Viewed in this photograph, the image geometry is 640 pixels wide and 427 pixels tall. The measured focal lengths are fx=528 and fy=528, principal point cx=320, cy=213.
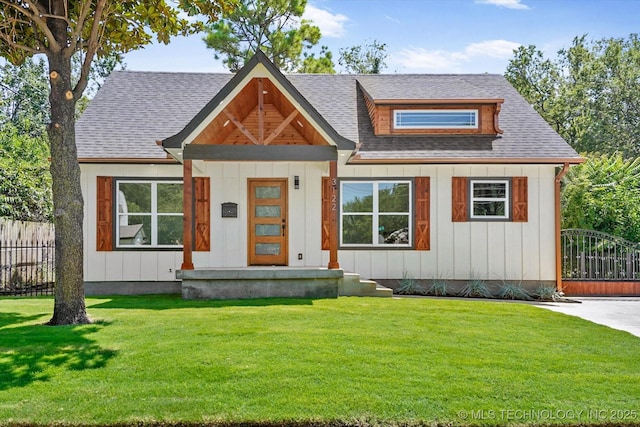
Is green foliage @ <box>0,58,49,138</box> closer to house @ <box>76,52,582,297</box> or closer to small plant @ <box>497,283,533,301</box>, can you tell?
house @ <box>76,52,582,297</box>

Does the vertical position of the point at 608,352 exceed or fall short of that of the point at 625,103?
it falls short

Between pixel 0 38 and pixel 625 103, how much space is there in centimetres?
3531

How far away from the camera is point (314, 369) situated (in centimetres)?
541

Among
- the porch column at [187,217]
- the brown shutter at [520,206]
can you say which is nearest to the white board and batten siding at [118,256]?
the porch column at [187,217]

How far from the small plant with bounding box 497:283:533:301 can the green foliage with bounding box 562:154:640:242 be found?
14.9 ft

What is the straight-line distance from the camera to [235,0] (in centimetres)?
975

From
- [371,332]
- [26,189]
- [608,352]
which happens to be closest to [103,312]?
[371,332]

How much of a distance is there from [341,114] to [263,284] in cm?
578

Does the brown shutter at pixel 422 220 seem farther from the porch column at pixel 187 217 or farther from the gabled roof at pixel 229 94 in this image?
the porch column at pixel 187 217

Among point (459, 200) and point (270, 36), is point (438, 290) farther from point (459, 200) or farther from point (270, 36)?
point (270, 36)

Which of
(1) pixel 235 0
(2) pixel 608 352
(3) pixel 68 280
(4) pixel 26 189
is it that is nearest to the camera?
(2) pixel 608 352

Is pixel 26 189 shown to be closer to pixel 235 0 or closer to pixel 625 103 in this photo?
pixel 235 0

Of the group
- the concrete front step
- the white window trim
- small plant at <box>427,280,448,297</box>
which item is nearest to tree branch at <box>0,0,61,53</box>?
the concrete front step

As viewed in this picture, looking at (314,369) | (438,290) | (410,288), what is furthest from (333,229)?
(314,369)
